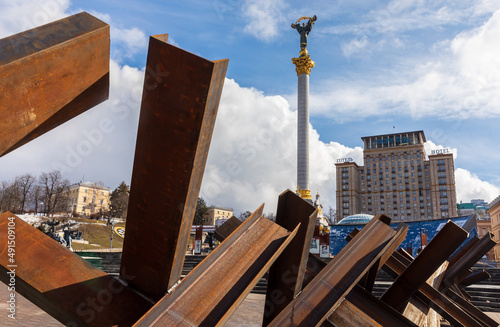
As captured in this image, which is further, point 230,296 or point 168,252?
point 168,252

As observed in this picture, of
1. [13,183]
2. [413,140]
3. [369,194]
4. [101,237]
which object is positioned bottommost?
[101,237]

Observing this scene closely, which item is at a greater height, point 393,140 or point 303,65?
point 393,140

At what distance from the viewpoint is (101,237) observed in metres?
50.8

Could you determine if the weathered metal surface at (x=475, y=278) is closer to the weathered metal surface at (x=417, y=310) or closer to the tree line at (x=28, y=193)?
the weathered metal surface at (x=417, y=310)

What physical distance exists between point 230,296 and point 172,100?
1.04m

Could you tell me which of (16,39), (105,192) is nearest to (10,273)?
(16,39)

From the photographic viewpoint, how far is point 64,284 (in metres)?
2.18

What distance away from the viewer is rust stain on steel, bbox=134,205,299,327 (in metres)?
1.68

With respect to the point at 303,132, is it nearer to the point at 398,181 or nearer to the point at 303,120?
the point at 303,120

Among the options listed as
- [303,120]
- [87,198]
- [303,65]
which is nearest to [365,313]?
[303,120]

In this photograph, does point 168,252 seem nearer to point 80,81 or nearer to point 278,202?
point 278,202

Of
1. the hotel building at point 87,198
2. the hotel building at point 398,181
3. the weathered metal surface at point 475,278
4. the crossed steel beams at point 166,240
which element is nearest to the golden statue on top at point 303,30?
the weathered metal surface at point 475,278

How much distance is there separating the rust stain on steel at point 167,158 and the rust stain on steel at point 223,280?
0.29 meters

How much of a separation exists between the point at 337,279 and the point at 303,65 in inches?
1607
